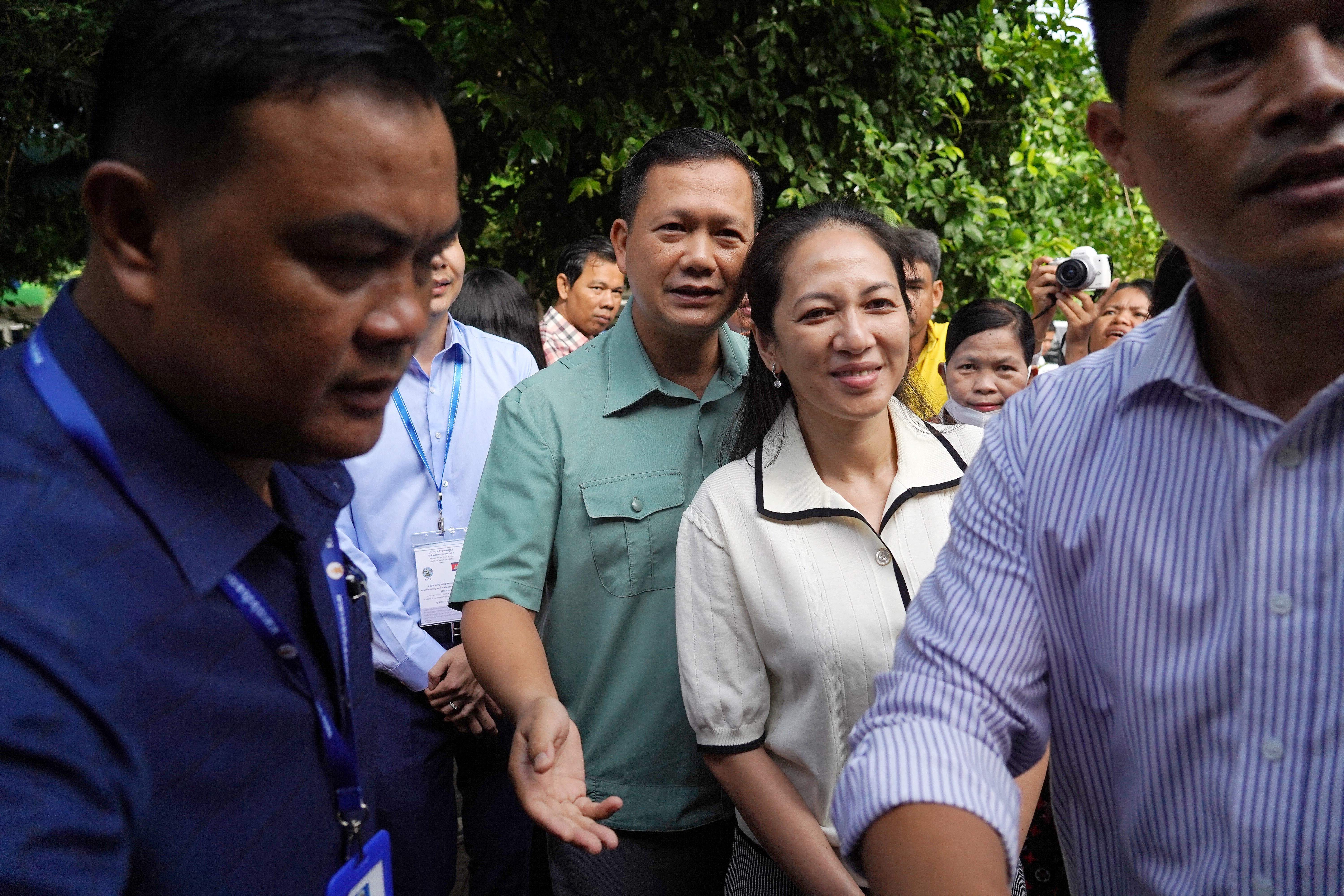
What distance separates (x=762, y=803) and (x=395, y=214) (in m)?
1.37

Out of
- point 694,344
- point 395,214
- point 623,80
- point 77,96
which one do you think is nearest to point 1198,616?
point 395,214

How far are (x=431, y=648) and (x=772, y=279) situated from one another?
133 centimetres

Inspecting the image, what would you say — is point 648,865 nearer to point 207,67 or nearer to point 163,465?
Answer: point 163,465

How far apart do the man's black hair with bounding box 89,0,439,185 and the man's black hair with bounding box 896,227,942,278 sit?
260 cm

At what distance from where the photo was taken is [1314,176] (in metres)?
0.96

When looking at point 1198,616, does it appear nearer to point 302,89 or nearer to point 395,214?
point 395,214

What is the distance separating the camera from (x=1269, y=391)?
111 cm

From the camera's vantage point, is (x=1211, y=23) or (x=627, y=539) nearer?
(x=1211, y=23)

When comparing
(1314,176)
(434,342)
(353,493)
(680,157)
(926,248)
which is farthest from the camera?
(926,248)

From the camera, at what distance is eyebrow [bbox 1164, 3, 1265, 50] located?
A: 971 millimetres

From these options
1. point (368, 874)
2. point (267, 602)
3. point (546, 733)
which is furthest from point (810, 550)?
point (267, 602)

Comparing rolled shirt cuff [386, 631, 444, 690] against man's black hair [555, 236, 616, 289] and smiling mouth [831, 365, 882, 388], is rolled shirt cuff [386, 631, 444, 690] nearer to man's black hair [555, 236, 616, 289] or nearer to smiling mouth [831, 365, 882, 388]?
smiling mouth [831, 365, 882, 388]

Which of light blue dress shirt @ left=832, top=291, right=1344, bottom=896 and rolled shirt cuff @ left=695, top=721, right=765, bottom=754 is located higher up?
light blue dress shirt @ left=832, top=291, right=1344, bottom=896

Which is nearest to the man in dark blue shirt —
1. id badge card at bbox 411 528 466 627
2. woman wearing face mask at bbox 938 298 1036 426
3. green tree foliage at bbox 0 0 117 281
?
id badge card at bbox 411 528 466 627
